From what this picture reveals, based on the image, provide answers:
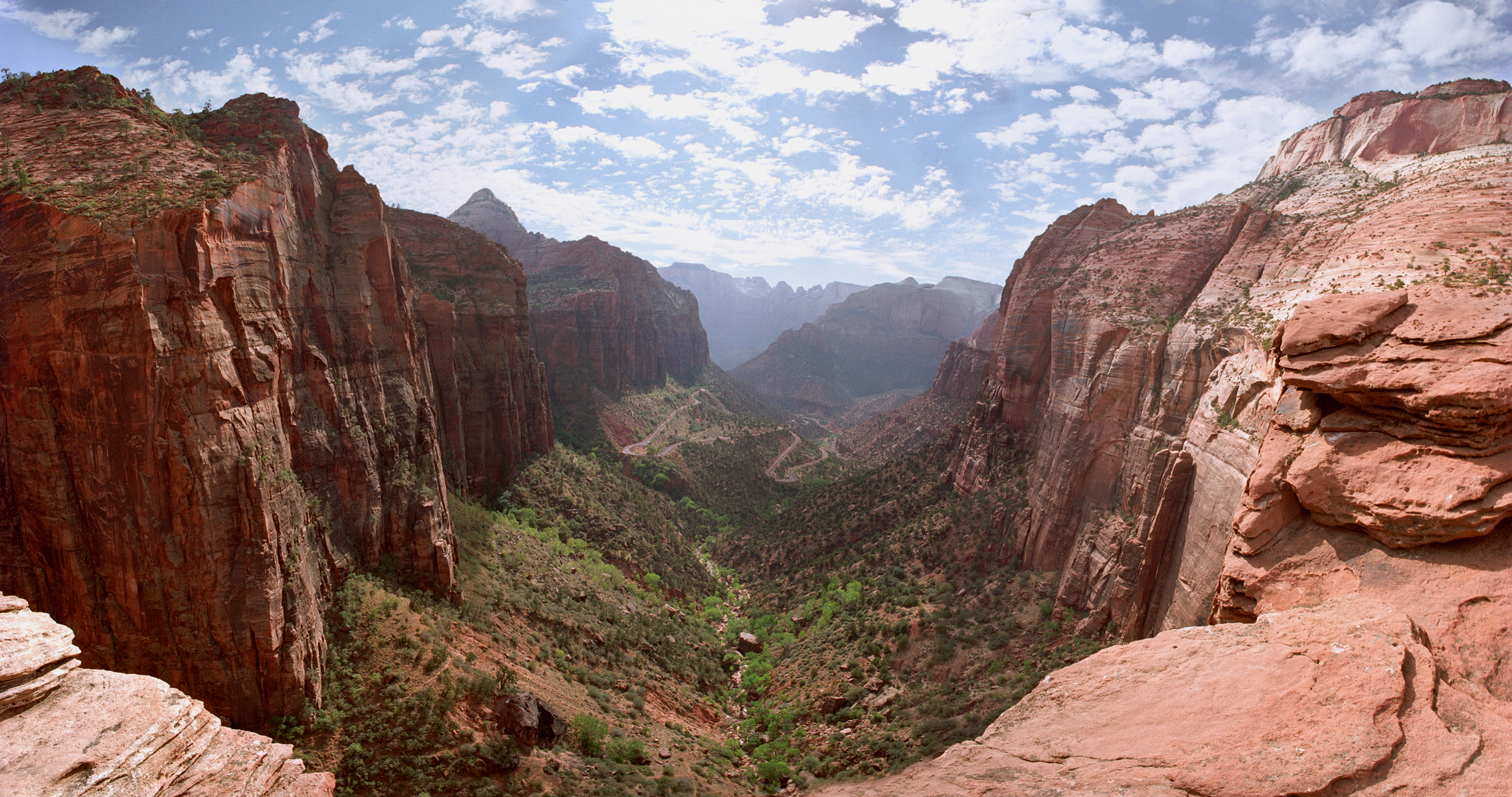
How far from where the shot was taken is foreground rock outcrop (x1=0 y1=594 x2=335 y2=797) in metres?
8.02

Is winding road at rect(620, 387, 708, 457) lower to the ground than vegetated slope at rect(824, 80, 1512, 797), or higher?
lower

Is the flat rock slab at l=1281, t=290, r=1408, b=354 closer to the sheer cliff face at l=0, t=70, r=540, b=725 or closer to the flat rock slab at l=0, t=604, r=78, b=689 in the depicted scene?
the flat rock slab at l=0, t=604, r=78, b=689

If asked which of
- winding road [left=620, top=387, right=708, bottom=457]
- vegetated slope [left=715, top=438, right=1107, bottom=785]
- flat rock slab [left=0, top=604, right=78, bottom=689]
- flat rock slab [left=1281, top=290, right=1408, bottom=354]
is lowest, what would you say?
vegetated slope [left=715, top=438, right=1107, bottom=785]

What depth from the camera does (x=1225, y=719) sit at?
8055 mm

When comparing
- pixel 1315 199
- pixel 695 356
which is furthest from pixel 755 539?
pixel 695 356

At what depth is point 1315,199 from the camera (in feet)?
104

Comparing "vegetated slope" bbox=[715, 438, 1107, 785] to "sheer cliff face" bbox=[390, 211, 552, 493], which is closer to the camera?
"vegetated slope" bbox=[715, 438, 1107, 785]

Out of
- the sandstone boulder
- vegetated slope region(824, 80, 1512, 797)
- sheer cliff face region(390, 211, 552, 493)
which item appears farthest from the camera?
sheer cliff face region(390, 211, 552, 493)

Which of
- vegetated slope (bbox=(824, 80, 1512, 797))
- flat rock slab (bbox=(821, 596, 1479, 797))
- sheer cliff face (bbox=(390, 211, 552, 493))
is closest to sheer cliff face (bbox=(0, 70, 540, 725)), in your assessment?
sheer cliff face (bbox=(390, 211, 552, 493))

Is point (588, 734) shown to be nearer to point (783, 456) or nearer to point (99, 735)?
point (99, 735)

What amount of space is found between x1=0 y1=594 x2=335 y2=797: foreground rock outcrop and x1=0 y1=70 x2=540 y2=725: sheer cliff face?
8.06m

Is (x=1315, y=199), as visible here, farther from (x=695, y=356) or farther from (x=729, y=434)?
(x=695, y=356)

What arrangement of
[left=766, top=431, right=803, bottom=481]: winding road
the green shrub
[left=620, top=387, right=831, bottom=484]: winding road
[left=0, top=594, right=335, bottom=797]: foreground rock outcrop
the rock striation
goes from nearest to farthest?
[left=0, top=594, right=335, bottom=797]: foreground rock outcrop
the green shrub
the rock striation
[left=620, top=387, right=831, bottom=484]: winding road
[left=766, top=431, right=803, bottom=481]: winding road

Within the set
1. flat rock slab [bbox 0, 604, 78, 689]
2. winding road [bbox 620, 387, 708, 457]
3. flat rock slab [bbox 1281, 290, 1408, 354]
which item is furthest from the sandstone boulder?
winding road [bbox 620, 387, 708, 457]
